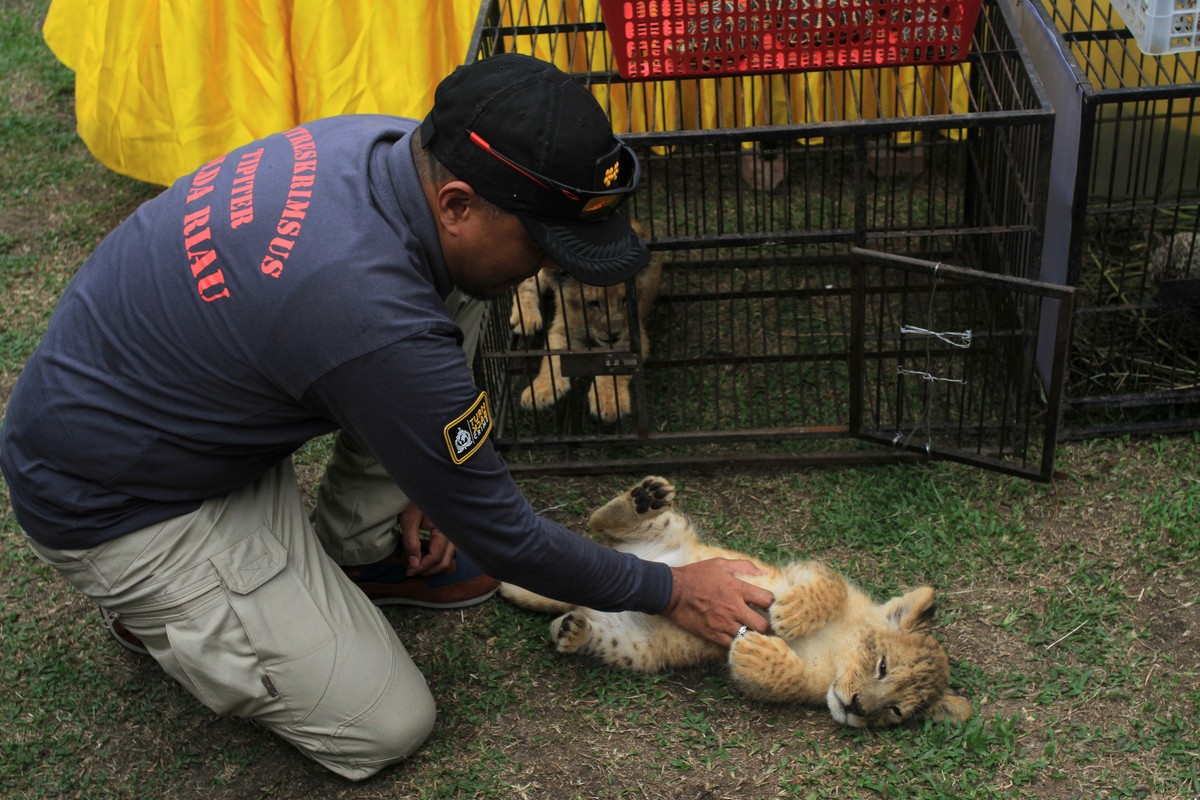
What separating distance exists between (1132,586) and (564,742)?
1617 millimetres

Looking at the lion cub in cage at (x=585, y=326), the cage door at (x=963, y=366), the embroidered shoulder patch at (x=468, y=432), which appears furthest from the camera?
the lion cub in cage at (x=585, y=326)

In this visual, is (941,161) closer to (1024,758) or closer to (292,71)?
(292,71)

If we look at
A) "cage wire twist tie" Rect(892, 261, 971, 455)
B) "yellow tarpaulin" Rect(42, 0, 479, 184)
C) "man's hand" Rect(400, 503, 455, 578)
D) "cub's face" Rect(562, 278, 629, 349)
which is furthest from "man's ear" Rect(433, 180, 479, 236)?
"yellow tarpaulin" Rect(42, 0, 479, 184)

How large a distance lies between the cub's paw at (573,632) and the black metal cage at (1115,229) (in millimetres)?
1684

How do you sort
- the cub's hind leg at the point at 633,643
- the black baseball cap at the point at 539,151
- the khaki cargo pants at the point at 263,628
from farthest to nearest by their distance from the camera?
1. the cub's hind leg at the point at 633,643
2. the khaki cargo pants at the point at 263,628
3. the black baseball cap at the point at 539,151

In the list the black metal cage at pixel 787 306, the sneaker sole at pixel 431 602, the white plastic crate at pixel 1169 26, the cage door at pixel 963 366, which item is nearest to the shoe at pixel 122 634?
the sneaker sole at pixel 431 602

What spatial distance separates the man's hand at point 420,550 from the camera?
130 inches

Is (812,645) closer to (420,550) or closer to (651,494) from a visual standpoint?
(651,494)

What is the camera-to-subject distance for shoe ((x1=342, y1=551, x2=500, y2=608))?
3340mm

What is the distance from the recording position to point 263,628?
2760 millimetres

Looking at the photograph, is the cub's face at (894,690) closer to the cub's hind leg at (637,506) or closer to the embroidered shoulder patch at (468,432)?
the cub's hind leg at (637,506)

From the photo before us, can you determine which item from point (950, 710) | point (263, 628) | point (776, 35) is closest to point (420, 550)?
point (263, 628)

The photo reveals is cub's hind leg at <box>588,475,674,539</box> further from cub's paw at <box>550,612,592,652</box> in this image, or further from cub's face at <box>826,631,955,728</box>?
cub's face at <box>826,631,955,728</box>

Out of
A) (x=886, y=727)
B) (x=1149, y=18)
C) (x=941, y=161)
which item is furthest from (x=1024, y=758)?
(x=941, y=161)
